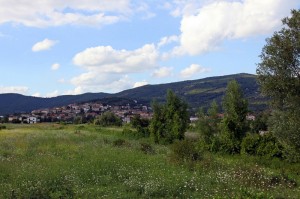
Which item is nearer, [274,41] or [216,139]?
[274,41]

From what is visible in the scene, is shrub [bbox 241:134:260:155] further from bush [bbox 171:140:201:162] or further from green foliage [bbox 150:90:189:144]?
green foliage [bbox 150:90:189:144]

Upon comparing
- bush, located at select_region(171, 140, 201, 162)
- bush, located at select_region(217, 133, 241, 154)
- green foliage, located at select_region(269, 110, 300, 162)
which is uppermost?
green foliage, located at select_region(269, 110, 300, 162)

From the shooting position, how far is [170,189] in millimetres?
15648

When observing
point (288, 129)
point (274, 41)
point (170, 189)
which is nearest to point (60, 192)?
point (170, 189)

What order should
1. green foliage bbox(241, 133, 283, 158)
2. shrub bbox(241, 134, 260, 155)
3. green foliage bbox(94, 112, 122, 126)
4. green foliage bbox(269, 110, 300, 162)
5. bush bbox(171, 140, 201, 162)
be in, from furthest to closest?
green foliage bbox(94, 112, 122, 126)
shrub bbox(241, 134, 260, 155)
green foliage bbox(241, 133, 283, 158)
bush bbox(171, 140, 201, 162)
green foliage bbox(269, 110, 300, 162)

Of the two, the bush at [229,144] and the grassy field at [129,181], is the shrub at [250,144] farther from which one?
the grassy field at [129,181]

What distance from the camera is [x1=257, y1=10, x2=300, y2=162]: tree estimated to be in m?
24.6

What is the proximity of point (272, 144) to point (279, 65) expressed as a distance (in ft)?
42.5

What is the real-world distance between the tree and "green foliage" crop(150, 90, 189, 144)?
29.4 m

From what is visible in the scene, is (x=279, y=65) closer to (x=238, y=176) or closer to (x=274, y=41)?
(x=274, y=41)

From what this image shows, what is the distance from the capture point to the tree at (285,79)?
2462cm

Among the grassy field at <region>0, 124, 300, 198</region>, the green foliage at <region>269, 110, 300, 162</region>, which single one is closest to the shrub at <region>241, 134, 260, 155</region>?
the green foliage at <region>269, 110, 300, 162</region>

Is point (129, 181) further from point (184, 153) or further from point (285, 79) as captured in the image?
point (285, 79)

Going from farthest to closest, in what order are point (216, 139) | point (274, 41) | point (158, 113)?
point (158, 113)
point (216, 139)
point (274, 41)
